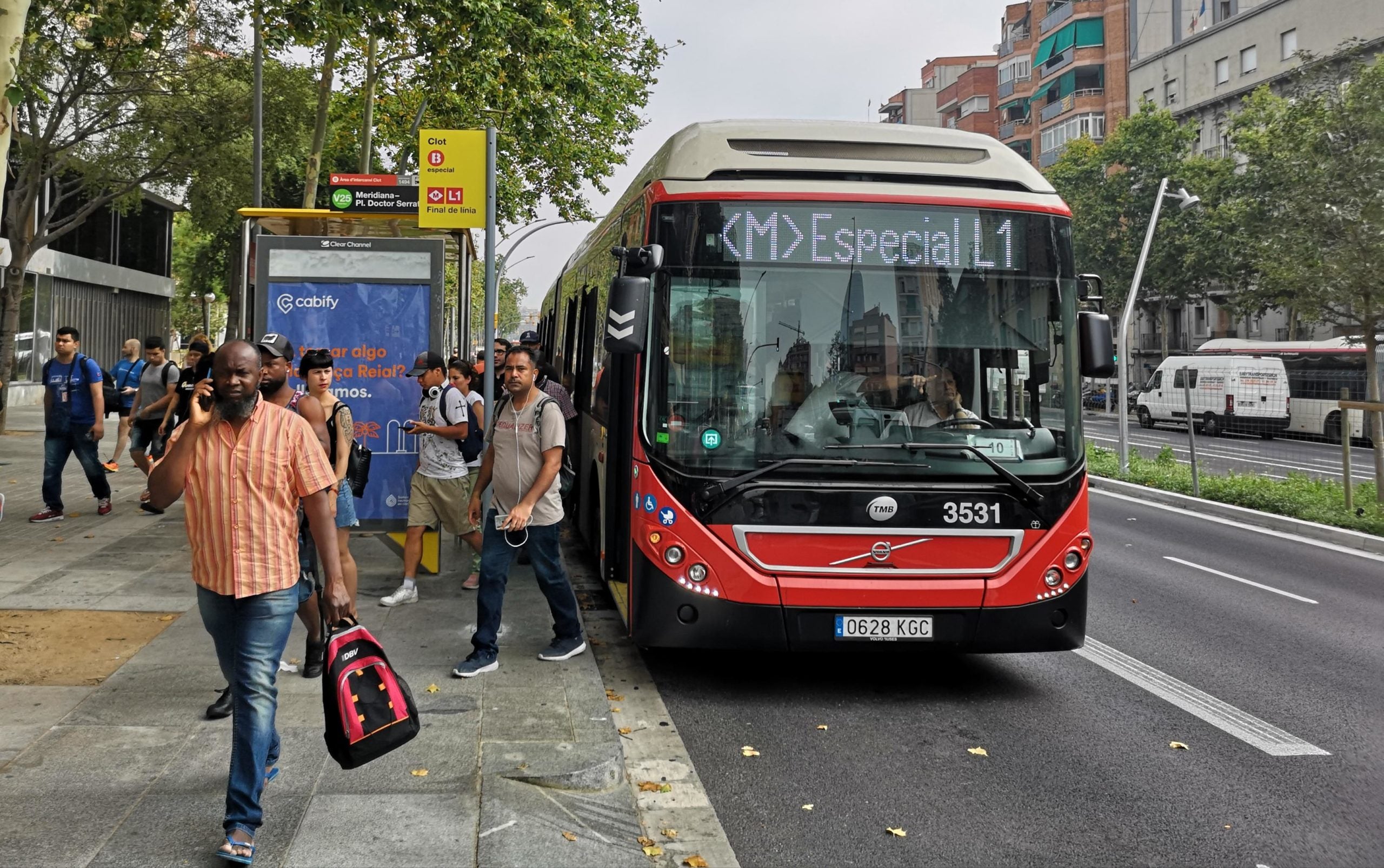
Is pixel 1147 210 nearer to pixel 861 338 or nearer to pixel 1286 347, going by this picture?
pixel 1286 347

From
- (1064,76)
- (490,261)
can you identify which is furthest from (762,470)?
(1064,76)

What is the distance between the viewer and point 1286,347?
37688mm

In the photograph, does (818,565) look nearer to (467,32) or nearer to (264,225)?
(264,225)

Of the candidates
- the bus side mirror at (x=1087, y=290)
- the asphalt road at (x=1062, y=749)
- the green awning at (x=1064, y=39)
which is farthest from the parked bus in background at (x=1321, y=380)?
the green awning at (x=1064, y=39)

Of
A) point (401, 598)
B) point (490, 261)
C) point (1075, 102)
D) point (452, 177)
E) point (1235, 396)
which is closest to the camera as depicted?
point (490, 261)

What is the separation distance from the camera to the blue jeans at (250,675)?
13.1 ft

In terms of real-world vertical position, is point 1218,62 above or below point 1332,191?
above

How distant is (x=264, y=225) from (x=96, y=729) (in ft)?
20.4

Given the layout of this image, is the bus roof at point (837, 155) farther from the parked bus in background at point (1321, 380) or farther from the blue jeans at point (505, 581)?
the parked bus in background at point (1321, 380)

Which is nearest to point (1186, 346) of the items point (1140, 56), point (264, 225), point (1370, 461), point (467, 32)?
point (1140, 56)

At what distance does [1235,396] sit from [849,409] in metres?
32.9

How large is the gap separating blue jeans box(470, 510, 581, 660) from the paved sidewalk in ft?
0.63

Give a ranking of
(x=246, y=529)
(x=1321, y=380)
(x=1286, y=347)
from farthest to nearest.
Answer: (x=1286, y=347)
(x=1321, y=380)
(x=246, y=529)

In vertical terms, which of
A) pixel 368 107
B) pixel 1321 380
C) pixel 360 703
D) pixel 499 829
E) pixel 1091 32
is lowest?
pixel 499 829
